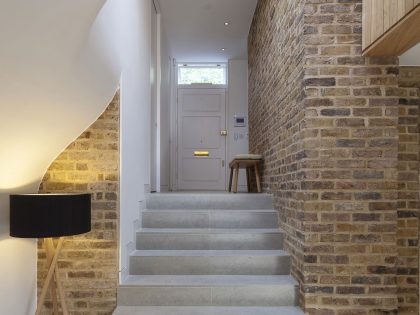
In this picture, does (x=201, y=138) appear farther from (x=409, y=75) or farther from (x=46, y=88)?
(x=46, y=88)

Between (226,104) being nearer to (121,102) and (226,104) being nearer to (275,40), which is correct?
(275,40)

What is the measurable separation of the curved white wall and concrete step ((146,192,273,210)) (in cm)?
80

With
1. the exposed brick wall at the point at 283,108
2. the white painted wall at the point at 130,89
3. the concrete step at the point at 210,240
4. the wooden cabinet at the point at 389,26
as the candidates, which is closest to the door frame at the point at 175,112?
the exposed brick wall at the point at 283,108

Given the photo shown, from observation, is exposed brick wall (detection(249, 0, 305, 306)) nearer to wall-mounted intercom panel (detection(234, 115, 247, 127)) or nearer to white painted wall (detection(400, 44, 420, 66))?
white painted wall (detection(400, 44, 420, 66))

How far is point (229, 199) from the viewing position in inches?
163

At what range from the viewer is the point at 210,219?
386cm

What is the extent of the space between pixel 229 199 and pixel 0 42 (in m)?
2.99

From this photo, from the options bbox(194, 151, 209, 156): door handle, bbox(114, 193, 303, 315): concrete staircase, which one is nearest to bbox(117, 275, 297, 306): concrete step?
bbox(114, 193, 303, 315): concrete staircase

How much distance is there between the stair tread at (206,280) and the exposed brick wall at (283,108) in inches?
6.9

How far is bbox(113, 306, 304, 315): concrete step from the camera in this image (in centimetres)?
282

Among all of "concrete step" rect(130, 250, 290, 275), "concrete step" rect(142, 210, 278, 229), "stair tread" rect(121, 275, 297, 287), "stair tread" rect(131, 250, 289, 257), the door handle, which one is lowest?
"stair tread" rect(121, 275, 297, 287)

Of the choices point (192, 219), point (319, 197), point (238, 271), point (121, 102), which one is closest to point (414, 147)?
point (319, 197)

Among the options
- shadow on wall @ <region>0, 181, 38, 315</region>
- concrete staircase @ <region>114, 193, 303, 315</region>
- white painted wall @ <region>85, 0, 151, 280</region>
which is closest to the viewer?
shadow on wall @ <region>0, 181, 38, 315</region>

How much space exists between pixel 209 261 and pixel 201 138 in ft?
14.6
